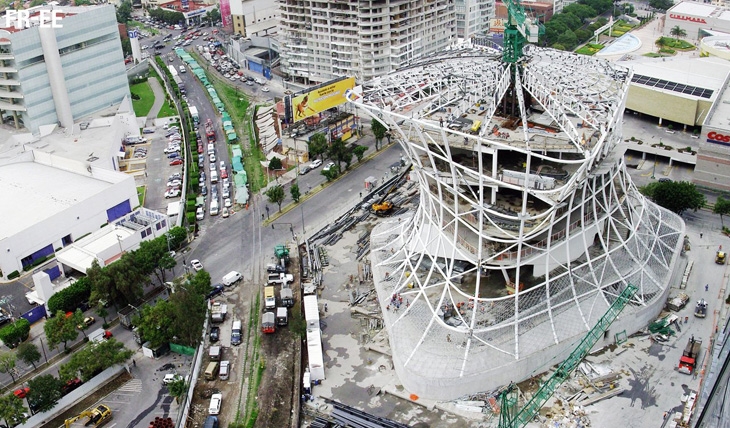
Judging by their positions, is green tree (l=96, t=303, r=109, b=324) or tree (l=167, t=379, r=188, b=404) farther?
green tree (l=96, t=303, r=109, b=324)

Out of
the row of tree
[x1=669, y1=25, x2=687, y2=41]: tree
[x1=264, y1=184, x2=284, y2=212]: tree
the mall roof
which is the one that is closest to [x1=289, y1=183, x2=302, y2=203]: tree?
[x1=264, y1=184, x2=284, y2=212]: tree

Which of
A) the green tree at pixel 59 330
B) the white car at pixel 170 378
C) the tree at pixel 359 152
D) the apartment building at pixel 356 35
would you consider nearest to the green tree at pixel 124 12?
the apartment building at pixel 356 35

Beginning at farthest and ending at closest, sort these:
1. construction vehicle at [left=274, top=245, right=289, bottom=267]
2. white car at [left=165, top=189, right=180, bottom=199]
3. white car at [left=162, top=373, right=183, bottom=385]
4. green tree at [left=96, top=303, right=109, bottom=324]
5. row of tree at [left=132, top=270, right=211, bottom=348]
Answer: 1. white car at [left=165, top=189, right=180, bottom=199]
2. construction vehicle at [left=274, top=245, right=289, bottom=267]
3. green tree at [left=96, top=303, right=109, bottom=324]
4. row of tree at [left=132, top=270, right=211, bottom=348]
5. white car at [left=162, top=373, right=183, bottom=385]

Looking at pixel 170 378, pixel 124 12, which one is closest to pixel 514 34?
pixel 170 378

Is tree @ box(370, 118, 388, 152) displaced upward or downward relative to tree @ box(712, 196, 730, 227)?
upward

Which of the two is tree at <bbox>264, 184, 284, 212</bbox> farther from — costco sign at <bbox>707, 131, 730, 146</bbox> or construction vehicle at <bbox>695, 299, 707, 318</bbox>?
costco sign at <bbox>707, 131, 730, 146</bbox>

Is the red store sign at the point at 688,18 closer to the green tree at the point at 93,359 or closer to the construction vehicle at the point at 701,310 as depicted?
the construction vehicle at the point at 701,310

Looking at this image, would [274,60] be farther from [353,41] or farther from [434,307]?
[434,307]
